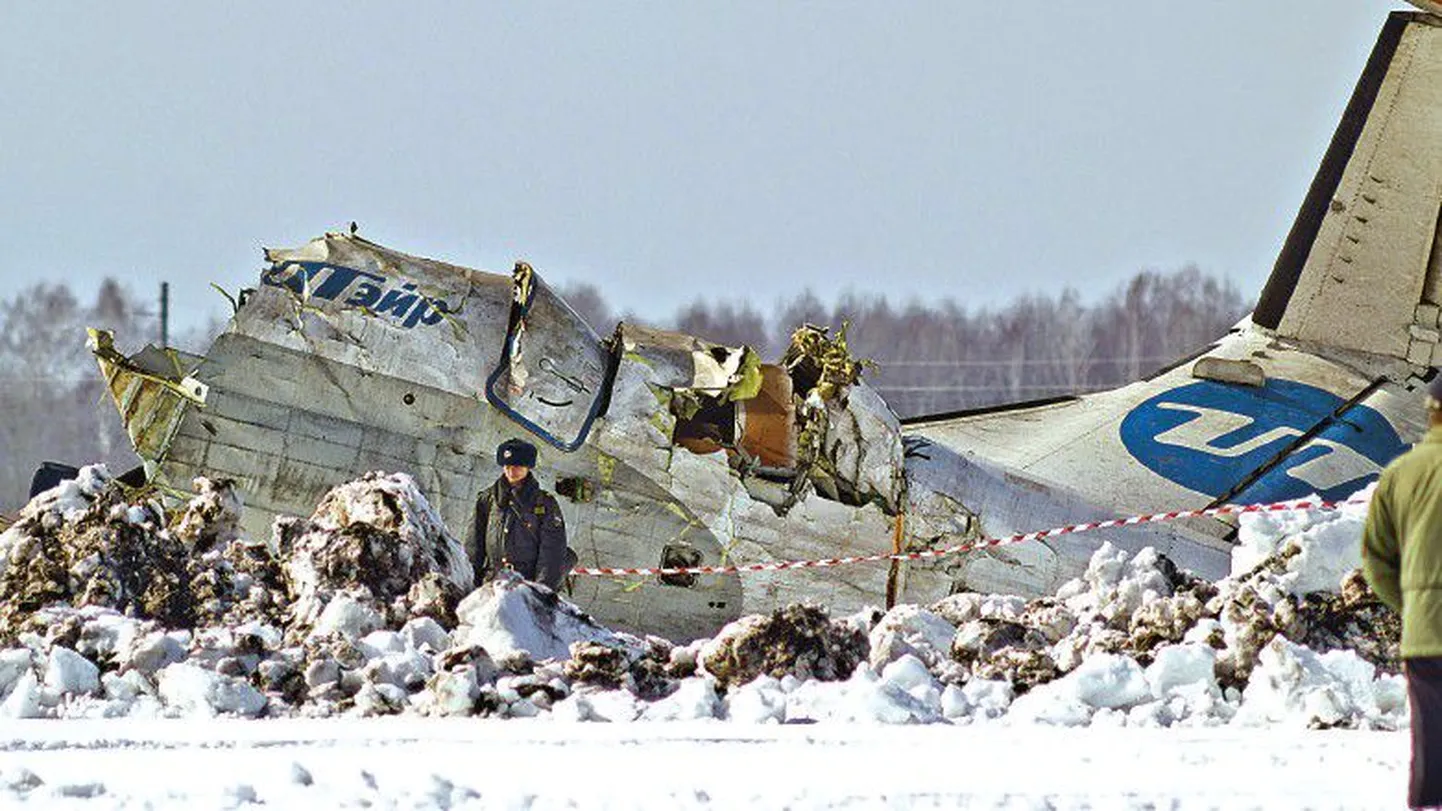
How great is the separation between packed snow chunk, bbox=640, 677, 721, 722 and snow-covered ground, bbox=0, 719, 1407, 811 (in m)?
0.27

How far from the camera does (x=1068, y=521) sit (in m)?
16.1

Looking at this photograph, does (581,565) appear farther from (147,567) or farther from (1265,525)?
(1265,525)

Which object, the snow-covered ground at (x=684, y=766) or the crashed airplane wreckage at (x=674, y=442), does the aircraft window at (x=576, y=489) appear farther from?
the snow-covered ground at (x=684, y=766)

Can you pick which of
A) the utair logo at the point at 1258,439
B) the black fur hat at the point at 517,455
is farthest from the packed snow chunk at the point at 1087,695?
the utair logo at the point at 1258,439

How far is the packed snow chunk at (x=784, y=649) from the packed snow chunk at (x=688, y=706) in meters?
0.62

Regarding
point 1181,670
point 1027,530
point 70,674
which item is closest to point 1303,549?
point 1181,670

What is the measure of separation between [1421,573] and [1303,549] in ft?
15.7

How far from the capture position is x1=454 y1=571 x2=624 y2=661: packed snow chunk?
1129cm

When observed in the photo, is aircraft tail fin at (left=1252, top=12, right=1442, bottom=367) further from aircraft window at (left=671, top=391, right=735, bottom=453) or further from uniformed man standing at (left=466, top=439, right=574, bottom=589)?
uniformed man standing at (left=466, top=439, right=574, bottom=589)

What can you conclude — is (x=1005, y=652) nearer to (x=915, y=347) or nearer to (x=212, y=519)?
(x=212, y=519)

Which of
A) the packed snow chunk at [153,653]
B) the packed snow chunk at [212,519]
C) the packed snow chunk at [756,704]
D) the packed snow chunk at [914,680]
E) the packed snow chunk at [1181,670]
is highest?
the packed snow chunk at [212,519]

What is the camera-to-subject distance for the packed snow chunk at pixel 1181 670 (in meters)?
10.3

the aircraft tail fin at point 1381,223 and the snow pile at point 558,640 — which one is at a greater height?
the aircraft tail fin at point 1381,223

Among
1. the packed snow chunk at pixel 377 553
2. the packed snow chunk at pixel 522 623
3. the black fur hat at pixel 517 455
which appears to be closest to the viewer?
the packed snow chunk at pixel 522 623
